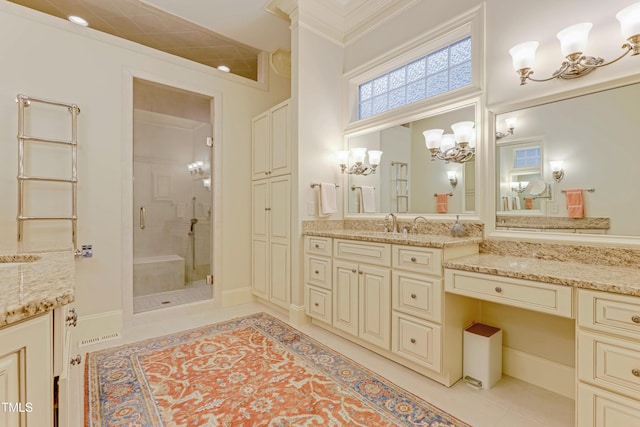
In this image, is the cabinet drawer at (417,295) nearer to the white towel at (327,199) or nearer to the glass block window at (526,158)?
the glass block window at (526,158)

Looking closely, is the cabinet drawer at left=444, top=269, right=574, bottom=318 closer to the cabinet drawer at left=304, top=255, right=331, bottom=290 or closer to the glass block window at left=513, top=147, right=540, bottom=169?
the glass block window at left=513, top=147, right=540, bottom=169

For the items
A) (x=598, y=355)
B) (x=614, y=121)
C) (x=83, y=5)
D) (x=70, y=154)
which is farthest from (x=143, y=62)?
(x=598, y=355)

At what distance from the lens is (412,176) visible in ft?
8.73

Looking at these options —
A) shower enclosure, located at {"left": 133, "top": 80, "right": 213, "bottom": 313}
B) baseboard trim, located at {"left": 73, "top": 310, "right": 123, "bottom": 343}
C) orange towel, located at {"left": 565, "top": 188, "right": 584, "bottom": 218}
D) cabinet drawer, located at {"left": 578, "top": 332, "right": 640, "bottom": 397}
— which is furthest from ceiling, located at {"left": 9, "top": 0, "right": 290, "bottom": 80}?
cabinet drawer, located at {"left": 578, "top": 332, "right": 640, "bottom": 397}

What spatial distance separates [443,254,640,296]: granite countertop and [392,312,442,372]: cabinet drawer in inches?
17.7

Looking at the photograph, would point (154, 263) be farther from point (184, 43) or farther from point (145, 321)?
point (184, 43)

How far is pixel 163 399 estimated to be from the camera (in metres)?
1.75

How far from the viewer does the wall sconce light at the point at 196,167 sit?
3631 mm

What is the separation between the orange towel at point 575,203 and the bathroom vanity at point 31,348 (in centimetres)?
240

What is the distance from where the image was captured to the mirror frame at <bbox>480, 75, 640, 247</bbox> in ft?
5.32

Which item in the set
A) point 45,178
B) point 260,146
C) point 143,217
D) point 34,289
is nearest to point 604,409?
point 34,289

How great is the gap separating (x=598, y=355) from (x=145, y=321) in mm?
3366

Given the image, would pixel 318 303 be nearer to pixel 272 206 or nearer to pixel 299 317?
pixel 299 317

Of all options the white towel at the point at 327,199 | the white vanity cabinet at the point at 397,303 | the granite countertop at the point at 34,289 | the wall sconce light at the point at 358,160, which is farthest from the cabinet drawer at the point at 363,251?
the granite countertop at the point at 34,289
